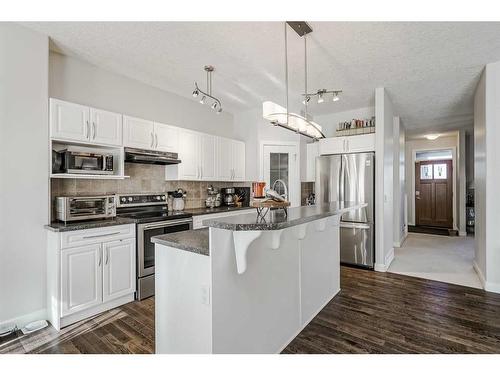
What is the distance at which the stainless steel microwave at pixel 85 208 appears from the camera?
8.62 feet

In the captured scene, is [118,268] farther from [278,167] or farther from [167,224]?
[278,167]

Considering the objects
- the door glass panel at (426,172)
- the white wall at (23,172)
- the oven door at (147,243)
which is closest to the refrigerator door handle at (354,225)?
the oven door at (147,243)

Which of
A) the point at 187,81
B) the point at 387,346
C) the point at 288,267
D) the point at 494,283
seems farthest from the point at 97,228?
the point at 494,283

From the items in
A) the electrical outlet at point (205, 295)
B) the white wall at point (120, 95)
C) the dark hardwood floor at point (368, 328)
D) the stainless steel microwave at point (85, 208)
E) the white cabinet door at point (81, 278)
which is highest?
the white wall at point (120, 95)

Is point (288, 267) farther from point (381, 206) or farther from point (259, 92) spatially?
point (259, 92)

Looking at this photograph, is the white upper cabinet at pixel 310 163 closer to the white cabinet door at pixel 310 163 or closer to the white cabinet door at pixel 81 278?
the white cabinet door at pixel 310 163

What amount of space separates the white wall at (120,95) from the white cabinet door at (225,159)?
39 cm

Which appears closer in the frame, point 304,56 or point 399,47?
point 399,47

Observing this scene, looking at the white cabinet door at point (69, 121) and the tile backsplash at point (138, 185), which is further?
the tile backsplash at point (138, 185)

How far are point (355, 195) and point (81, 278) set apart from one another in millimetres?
3797

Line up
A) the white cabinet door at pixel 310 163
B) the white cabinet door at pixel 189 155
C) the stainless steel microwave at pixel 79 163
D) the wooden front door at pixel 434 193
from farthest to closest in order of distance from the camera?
the wooden front door at pixel 434 193 → the white cabinet door at pixel 310 163 → the white cabinet door at pixel 189 155 → the stainless steel microwave at pixel 79 163

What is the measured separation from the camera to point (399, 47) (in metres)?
2.77

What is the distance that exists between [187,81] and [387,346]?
365 centimetres

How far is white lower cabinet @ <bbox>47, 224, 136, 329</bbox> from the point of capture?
2.44 m
